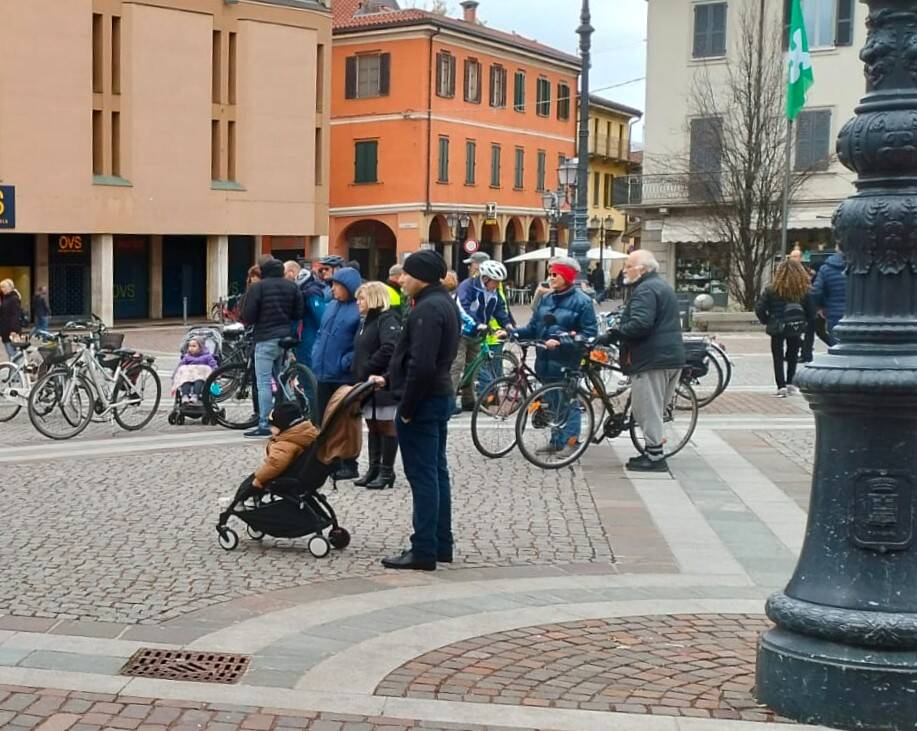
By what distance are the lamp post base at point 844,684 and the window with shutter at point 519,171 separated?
5952 centimetres

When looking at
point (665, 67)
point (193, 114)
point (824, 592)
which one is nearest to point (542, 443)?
point (824, 592)

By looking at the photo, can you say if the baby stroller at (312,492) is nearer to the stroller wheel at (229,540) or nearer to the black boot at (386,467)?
the stroller wheel at (229,540)

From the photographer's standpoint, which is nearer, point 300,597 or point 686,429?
point 300,597

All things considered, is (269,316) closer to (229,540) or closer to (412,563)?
(229,540)

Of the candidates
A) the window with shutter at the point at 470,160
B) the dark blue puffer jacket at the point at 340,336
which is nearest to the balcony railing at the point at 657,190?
the window with shutter at the point at 470,160

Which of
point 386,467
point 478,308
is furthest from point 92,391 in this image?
point 386,467

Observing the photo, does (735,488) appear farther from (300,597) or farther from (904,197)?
(904,197)

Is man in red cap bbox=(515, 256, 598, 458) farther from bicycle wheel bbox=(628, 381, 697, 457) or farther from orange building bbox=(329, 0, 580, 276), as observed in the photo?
orange building bbox=(329, 0, 580, 276)

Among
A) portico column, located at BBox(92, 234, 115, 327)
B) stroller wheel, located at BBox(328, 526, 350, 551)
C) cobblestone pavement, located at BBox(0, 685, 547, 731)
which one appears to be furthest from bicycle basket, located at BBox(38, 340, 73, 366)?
portico column, located at BBox(92, 234, 115, 327)

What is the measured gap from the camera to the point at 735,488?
413 inches

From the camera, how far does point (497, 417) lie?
1191 centimetres

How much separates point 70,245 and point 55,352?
92.6ft

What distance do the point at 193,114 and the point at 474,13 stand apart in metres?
28.7

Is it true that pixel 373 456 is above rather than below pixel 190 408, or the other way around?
above
